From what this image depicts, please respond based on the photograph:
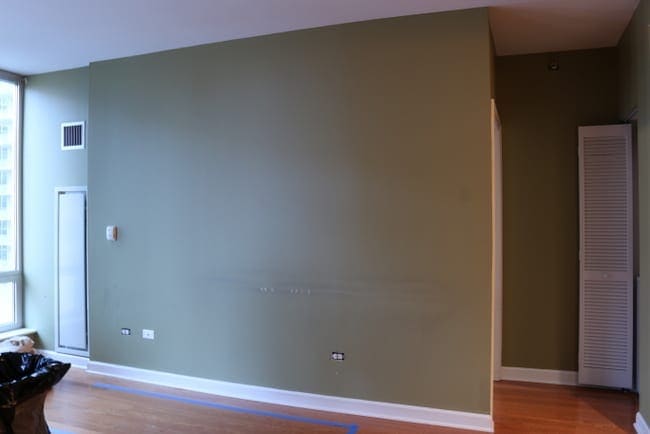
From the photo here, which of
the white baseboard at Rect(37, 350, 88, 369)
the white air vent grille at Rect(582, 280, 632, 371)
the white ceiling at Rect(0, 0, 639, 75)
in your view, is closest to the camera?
the white ceiling at Rect(0, 0, 639, 75)

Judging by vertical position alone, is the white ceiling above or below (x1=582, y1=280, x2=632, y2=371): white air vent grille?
above

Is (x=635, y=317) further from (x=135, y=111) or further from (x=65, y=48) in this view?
(x=65, y=48)

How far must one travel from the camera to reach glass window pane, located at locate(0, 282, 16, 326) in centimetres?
472

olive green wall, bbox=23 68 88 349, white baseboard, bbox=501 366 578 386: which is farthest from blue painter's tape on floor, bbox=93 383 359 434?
white baseboard, bbox=501 366 578 386

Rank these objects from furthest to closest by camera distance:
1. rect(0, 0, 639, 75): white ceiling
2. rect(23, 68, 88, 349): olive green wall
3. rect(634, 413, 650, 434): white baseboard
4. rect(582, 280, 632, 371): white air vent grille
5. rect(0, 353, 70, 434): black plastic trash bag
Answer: rect(23, 68, 88, 349): olive green wall < rect(582, 280, 632, 371): white air vent grille < rect(0, 0, 639, 75): white ceiling < rect(634, 413, 650, 434): white baseboard < rect(0, 353, 70, 434): black plastic trash bag

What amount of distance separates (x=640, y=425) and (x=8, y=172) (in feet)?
20.5

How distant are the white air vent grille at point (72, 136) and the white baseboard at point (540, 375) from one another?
4.84m

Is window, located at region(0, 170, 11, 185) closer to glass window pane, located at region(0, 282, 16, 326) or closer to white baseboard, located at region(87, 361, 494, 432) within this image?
glass window pane, located at region(0, 282, 16, 326)

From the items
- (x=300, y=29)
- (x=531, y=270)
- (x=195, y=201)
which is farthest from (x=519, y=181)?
(x=195, y=201)

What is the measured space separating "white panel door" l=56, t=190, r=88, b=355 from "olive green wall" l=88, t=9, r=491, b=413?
11.6 inches

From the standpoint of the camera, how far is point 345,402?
339cm

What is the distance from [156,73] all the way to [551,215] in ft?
13.0

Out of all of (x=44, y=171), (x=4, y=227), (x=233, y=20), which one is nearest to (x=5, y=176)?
(x=44, y=171)

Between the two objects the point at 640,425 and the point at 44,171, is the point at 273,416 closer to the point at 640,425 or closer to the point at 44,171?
the point at 640,425
